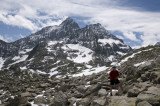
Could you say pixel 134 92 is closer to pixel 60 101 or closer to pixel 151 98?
pixel 151 98

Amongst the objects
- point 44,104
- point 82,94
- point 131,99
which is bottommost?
point 44,104

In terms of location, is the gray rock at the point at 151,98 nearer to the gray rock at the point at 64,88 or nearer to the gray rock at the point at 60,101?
the gray rock at the point at 60,101

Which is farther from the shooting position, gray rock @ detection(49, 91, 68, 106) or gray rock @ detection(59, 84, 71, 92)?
gray rock @ detection(59, 84, 71, 92)

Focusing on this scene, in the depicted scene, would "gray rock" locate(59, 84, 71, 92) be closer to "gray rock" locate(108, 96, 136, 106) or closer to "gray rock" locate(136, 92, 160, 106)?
"gray rock" locate(108, 96, 136, 106)

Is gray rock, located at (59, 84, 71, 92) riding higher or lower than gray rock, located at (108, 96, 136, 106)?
lower

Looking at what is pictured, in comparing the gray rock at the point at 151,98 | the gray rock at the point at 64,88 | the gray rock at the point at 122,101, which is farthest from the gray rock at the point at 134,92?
the gray rock at the point at 64,88

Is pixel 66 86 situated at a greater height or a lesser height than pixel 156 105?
lesser

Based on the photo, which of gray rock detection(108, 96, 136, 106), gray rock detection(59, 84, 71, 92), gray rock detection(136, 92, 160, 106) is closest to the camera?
gray rock detection(136, 92, 160, 106)

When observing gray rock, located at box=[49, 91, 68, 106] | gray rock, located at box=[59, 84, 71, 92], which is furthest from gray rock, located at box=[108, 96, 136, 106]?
gray rock, located at box=[59, 84, 71, 92]

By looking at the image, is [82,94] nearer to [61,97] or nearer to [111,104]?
[61,97]

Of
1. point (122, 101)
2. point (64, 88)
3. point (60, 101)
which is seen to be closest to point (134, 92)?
point (122, 101)

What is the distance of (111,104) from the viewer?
1074cm

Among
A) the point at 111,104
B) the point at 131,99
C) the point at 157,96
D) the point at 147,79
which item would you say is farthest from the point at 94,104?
the point at 147,79

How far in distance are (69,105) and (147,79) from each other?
302 inches
